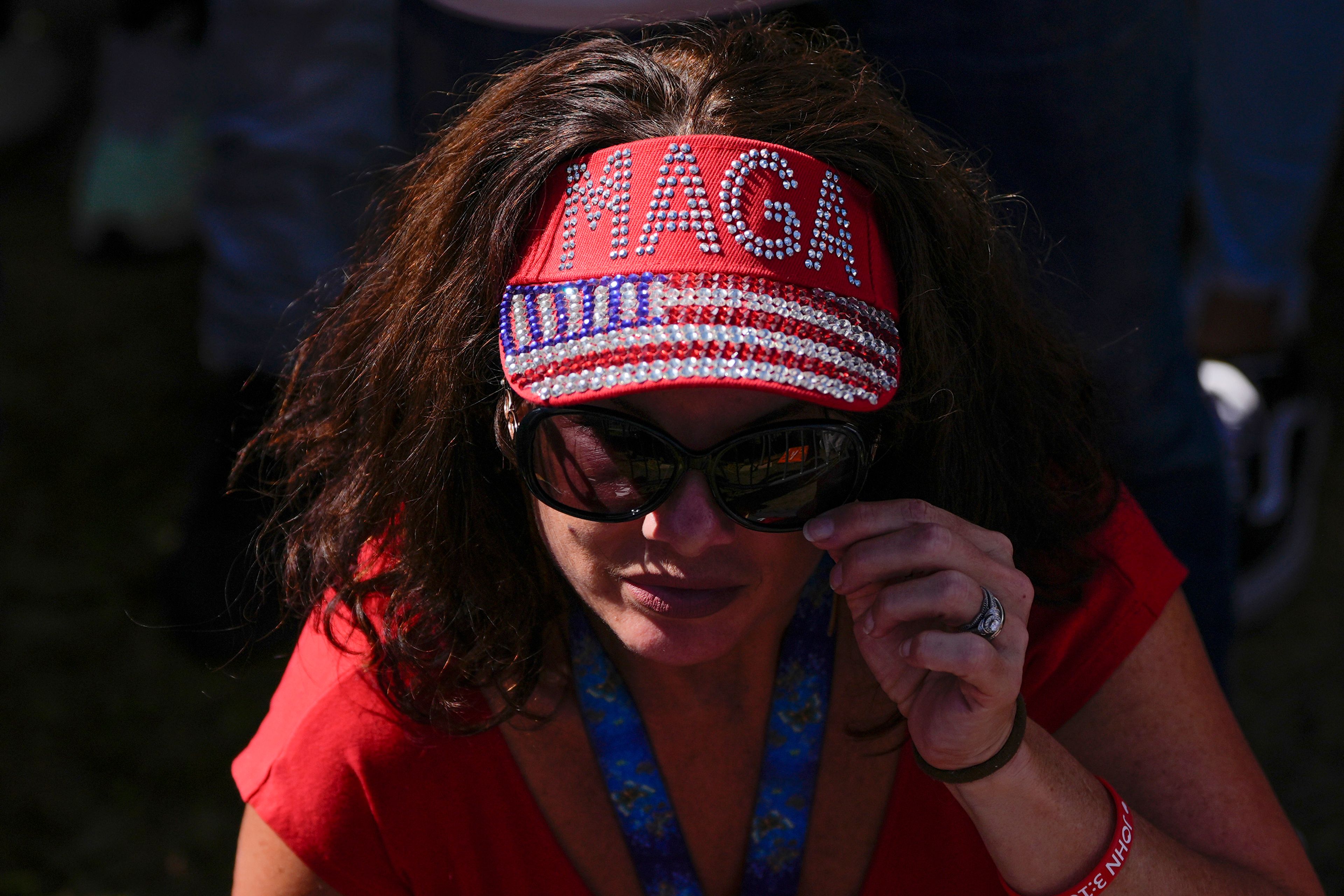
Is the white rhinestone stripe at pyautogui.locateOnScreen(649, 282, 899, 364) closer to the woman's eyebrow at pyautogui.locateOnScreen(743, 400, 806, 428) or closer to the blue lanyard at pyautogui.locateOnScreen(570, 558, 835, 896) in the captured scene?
the woman's eyebrow at pyautogui.locateOnScreen(743, 400, 806, 428)

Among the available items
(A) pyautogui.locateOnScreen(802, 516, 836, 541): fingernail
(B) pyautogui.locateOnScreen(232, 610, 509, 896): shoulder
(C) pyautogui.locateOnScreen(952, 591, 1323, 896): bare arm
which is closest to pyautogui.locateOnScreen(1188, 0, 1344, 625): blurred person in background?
(C) pyautogui.locateOnScreen(952, 591, 1323, 896): bare arm

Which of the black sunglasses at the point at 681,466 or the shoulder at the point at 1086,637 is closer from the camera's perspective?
the black sunglasses at the point at 681,466

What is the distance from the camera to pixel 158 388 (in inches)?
149

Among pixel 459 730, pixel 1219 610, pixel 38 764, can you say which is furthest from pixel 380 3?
pixel 1219 610

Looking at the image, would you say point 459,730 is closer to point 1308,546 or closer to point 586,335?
point 586,335

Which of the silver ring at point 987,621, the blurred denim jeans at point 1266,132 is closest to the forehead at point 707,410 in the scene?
the silver ring at point 987,621

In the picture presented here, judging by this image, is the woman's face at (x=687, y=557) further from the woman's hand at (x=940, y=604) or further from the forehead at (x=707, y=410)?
the woman's hand at (x=940, y=604)

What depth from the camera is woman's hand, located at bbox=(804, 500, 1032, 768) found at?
1346 millimetres

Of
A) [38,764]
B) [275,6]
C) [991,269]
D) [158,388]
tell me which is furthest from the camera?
[158,388]

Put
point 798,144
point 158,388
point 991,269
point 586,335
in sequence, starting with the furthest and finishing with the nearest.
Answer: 1. point 158,388
2. point 991,269
3. point 798,144
4. point 586,335

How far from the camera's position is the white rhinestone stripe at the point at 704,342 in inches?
50.4

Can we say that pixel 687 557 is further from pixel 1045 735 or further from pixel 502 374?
pixel 1045 735

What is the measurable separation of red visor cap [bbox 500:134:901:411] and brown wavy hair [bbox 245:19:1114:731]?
2.4 inches

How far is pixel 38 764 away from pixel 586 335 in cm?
215
